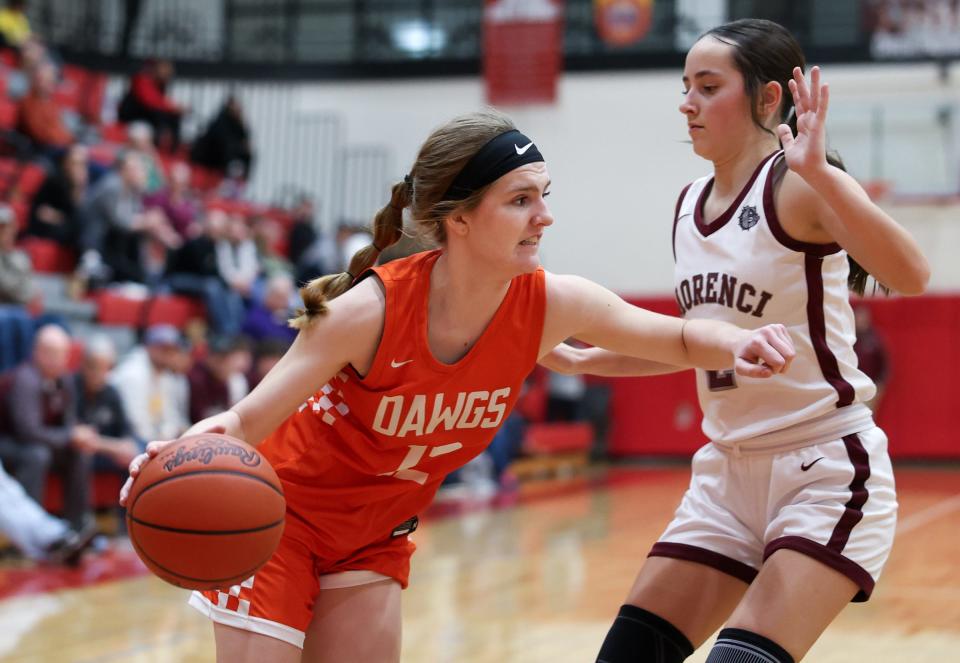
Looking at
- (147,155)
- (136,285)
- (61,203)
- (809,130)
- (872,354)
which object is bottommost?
(872,354)

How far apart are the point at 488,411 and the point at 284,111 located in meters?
15.6

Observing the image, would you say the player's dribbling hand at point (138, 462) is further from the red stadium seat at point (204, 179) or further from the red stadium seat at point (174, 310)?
the red stadium seat at point (204, 179)

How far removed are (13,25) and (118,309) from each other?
4.59m

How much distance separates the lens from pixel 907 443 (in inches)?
595

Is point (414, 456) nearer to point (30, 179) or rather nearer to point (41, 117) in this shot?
point (30, 179)

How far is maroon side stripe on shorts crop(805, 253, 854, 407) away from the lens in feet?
9.26

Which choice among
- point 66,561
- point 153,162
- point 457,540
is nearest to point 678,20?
point 153,162

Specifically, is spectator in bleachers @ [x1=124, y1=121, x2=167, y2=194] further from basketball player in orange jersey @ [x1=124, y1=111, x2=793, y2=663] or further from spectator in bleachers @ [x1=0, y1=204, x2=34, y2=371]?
basketball player in orange jersey @ [x1=124, y1=111, x2=793, y2=663]

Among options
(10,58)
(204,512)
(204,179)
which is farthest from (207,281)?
(204,512)

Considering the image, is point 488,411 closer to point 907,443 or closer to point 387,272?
point 387,272

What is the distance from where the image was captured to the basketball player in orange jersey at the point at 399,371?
274 cm

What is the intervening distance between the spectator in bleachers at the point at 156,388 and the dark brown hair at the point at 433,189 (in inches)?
236

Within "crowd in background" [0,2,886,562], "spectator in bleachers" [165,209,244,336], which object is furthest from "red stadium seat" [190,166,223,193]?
"spectator in bleachers" [165,209,244,336]

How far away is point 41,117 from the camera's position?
11273 mm
